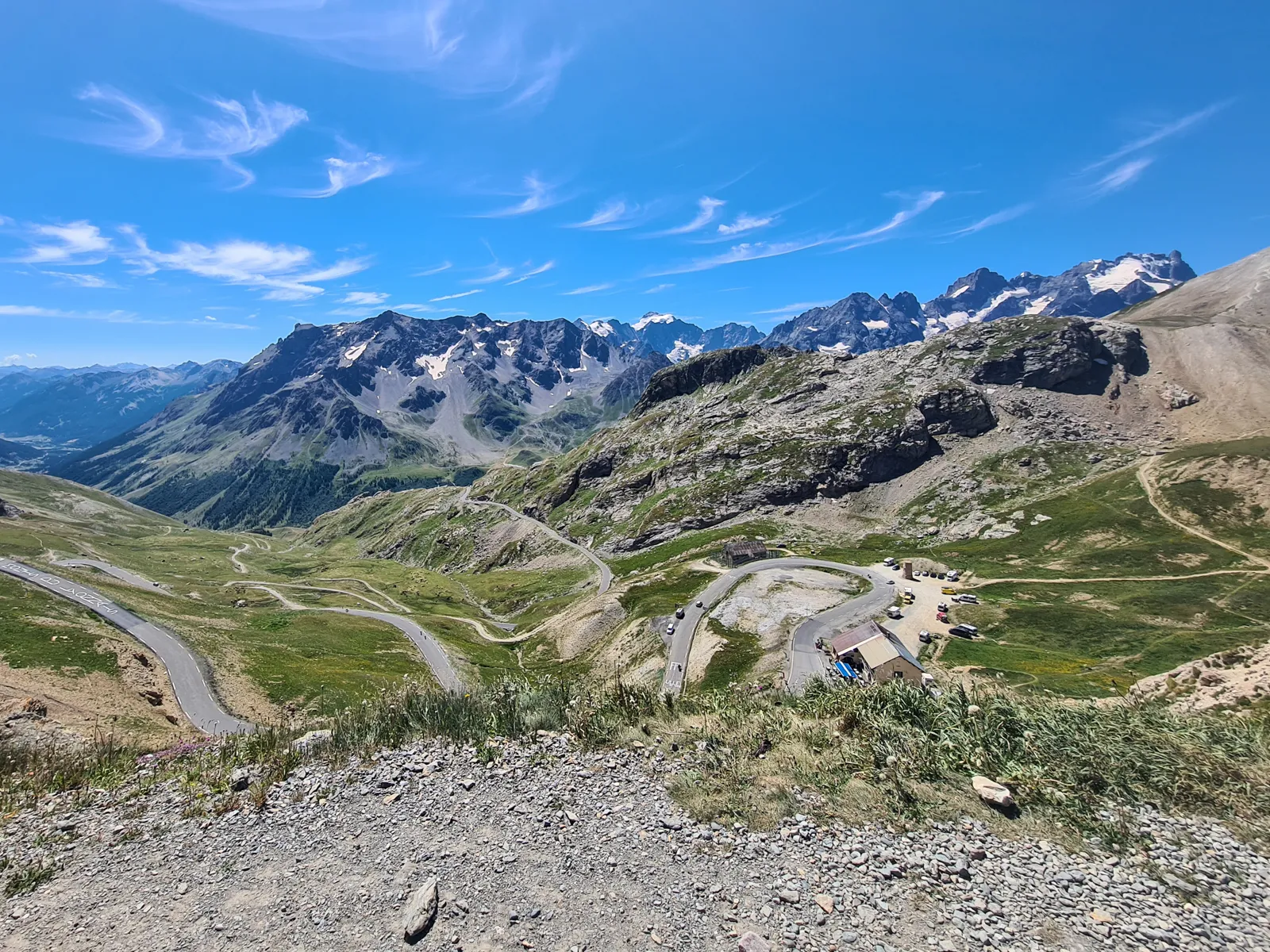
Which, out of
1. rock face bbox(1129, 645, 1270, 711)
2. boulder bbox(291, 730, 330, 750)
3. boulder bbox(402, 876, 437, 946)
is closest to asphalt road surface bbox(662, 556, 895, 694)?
rock face bbox(1129, 645, 1270, 711)

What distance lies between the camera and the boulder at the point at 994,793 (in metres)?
16.4

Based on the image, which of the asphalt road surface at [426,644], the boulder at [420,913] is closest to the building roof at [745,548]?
the asphalt road surface at [426,644]

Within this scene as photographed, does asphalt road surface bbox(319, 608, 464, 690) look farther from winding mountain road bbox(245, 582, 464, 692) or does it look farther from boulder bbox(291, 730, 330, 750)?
boulder bbox(291, 730, 330, 750)

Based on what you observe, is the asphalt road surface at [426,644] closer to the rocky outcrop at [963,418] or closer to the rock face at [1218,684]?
the rock face at [1218,684]

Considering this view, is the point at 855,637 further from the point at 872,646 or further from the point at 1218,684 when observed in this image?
the point at 1218,684

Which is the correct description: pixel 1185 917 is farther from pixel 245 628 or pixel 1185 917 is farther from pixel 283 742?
pixel 245 628

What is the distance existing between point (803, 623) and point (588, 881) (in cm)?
6842

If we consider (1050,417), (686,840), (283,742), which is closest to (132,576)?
(283,742)

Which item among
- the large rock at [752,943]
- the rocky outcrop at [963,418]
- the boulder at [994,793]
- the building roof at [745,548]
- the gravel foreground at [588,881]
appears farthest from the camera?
the rocky outcrop at [963,418]

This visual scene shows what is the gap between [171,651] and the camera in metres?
60.9

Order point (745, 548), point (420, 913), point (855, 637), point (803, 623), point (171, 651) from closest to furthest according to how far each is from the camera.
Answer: point (420, 913)
point (171, 651)
point (855, 637)
point (803, 623)
point (745, 548)

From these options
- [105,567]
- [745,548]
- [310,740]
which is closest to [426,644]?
[745,548]

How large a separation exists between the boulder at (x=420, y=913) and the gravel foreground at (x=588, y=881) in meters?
0.20

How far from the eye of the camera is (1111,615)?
251 feet
